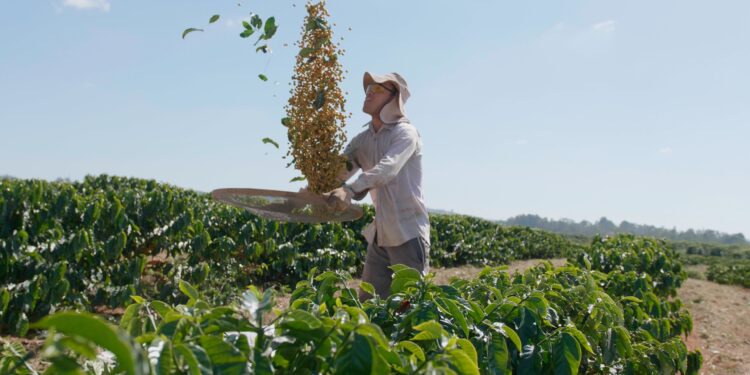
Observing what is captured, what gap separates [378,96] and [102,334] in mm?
2731

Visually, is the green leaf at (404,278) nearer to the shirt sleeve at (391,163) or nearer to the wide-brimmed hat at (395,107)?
the shirt sleeve at (391,163)

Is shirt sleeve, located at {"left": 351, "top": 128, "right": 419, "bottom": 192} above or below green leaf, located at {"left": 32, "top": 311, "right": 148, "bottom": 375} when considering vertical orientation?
above

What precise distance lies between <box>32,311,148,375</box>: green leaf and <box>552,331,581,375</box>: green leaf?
1.39 m

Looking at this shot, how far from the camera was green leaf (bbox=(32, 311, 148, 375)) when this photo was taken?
2.21ft

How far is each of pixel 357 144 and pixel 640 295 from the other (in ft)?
8.12

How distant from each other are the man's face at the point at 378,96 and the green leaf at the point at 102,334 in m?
2.69

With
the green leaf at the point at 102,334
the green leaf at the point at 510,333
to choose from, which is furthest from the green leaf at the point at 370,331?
the green leaf at the point at 510,333

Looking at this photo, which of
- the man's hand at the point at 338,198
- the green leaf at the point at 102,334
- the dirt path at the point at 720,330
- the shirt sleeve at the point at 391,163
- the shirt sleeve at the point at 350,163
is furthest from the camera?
the dirt path at the point at 720,330

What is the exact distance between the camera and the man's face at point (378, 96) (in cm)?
329

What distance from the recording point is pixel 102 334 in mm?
705

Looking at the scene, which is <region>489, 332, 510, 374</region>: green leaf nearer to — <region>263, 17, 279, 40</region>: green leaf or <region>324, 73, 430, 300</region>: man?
<region>324, 73, 430, 300</region>: man

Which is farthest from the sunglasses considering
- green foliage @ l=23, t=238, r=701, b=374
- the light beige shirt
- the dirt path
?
the dirt path

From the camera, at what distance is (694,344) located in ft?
23.1

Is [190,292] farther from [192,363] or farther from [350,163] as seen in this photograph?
[350,163]
